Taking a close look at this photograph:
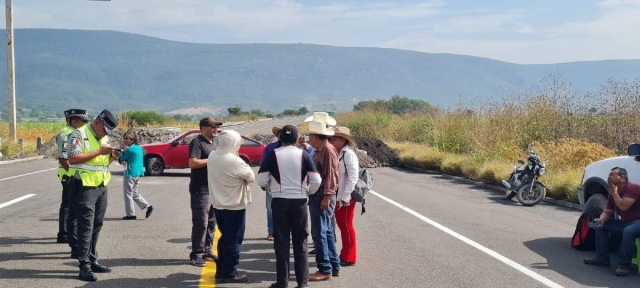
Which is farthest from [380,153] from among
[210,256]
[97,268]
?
[97,268]

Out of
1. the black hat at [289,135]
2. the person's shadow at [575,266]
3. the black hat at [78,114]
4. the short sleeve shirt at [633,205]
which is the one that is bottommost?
the person's shadow at [575,266]

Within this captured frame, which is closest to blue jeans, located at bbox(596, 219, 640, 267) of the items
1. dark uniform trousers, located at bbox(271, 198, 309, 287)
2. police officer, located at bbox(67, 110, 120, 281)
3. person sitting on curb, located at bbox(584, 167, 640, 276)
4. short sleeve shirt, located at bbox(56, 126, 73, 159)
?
person sitting on curb, located at bbox(584, 167, 640, 276)

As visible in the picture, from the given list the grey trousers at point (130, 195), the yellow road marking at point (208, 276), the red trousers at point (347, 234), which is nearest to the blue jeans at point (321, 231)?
the red trousers at point (347, 234)

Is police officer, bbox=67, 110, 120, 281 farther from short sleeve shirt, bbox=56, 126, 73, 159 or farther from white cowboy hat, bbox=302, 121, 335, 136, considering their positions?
white cowboy hat, bbox=302, 121, 335, 136

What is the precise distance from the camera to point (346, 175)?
9.27 metres

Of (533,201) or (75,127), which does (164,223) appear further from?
(533,201)

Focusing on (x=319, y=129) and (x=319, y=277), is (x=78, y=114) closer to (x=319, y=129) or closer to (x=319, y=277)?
(x=319, y=129)

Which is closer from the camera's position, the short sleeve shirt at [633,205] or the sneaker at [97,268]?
the sneaker at [97,268]

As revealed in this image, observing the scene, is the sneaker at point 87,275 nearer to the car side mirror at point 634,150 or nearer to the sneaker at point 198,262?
the sneaker at point 198,262

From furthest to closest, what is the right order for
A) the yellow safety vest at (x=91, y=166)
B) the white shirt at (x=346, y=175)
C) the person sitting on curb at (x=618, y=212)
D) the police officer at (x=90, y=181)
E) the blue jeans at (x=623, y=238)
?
1. the person sitting on curb at (x=618, y=212)
2. the blue jeans at (x=623, y=238)
3. the white shirt at (x=346, y=175)
4. the yellow safety vest at (x=91, y=166)
5. the police officer at (x=90, y=181)

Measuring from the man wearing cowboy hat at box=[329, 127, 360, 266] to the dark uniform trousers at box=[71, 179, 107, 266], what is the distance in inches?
113

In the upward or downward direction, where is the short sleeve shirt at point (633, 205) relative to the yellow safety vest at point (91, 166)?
downward

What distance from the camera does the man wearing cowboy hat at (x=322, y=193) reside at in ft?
28.1

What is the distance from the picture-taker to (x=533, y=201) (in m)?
17.2
